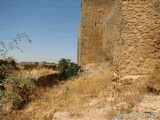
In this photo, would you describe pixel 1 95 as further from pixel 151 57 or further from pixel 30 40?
pixel 151 57

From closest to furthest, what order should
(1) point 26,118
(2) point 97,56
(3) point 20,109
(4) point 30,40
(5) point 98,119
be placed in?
1. (5) point 98,119
2. (4) point 30,40
3. (1) point 26,118
4. (3) point 20,109
5. (2) point 97,56

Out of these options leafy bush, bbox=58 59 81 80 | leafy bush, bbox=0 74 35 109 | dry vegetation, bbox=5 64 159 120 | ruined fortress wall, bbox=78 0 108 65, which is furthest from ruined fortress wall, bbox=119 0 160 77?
ruined fortress wall, bbox=78 0 108 65

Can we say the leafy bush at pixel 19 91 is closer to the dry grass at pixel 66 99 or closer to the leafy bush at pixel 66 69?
the dry grass at pixel 66 99

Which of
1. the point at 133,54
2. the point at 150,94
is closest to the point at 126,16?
the point at 133,54

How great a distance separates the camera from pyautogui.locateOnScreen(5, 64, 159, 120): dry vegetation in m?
4.66

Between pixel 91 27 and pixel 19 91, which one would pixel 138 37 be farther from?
pixel 91 27

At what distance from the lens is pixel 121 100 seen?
4992 mm

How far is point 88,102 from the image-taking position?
576cm

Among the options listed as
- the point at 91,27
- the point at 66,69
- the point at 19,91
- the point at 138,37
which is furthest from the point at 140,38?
the point at 91,27

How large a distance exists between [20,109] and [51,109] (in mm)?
1004

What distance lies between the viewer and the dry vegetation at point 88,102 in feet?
15.3

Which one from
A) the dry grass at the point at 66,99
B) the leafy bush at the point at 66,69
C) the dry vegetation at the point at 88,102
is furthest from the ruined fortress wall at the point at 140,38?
the leafy bush at the point at 66,69

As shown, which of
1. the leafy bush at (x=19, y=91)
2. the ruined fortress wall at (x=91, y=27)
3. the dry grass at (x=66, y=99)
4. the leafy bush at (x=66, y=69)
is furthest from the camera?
the ruined fortress wall at (x=91, y=27)

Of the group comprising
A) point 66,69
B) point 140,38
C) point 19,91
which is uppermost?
point 140,38
